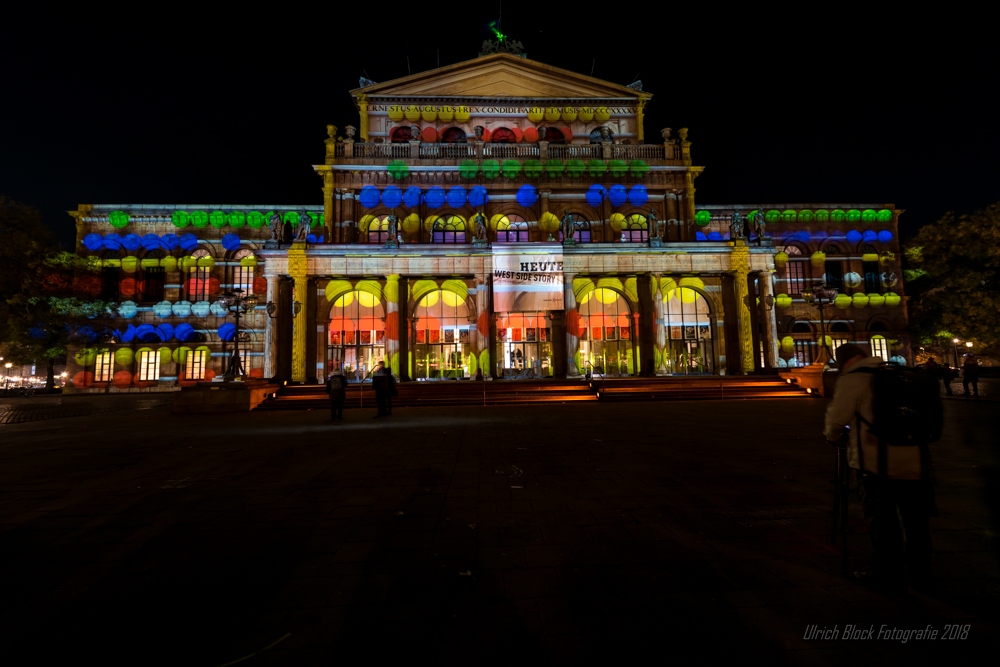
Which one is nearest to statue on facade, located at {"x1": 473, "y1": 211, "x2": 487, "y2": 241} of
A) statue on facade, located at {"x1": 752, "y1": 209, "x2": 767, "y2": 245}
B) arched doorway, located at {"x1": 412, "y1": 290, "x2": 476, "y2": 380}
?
arched doorway, located at {"x1": 412, "y1": 290, "x2": 476, "y2": 380}

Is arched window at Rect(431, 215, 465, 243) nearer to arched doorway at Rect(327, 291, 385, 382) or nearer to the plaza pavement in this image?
arched doorway at Rect(327, 291, 385, 382)

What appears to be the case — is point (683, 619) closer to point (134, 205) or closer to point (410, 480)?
point (410, 480)

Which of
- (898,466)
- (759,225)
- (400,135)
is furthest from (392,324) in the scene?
(898,466)

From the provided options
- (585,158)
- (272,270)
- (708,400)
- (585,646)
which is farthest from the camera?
(585,158)

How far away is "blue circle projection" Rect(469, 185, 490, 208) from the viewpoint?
27719 mm

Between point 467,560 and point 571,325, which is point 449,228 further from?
point 467,560

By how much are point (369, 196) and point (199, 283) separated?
591 inches

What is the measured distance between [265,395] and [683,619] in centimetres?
1988

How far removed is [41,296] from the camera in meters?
30.4

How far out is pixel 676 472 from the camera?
6355 millimetres

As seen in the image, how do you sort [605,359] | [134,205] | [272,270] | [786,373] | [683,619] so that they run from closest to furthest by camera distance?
[683,619] < [786,373] < [272,270] < [605,359] < [134,205]

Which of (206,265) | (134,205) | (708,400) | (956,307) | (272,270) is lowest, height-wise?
(708,400)

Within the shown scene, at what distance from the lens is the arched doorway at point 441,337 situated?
25.1 metres

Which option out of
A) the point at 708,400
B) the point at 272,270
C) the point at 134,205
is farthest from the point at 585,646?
the point at 134,205
